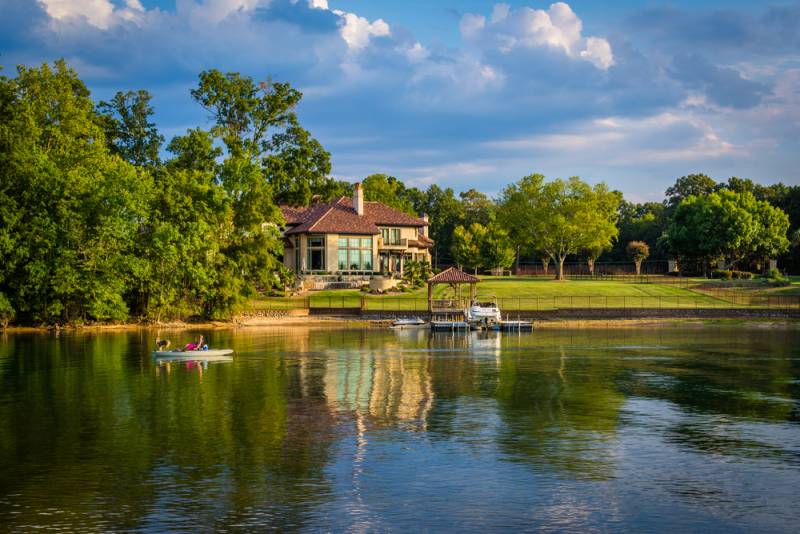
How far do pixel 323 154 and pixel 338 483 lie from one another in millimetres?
88777

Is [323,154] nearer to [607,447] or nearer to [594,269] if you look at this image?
[594,269]

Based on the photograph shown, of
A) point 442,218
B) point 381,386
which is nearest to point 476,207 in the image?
point 442,218

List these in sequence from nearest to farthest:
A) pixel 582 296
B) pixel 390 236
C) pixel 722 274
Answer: pixel 582 296 → pixel 390 236 → pixel 722 274

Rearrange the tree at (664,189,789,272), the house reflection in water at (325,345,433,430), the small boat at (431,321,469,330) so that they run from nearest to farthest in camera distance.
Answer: the house reflection in water at (325,345,433,430) < the small boat at (431,321,469,330) < the tree at (664,189,789,272)

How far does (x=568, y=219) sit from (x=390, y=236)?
25568mm

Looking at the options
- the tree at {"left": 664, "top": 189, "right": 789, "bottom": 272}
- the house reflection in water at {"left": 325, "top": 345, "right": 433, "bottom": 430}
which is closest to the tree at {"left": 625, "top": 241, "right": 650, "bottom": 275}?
the tree at {"left": 664, "top": 189, "right": 789, "bottom": 272}

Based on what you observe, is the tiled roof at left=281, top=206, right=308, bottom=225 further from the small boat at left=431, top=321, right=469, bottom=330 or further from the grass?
the small boat at left=431, top=321, right=469, bottom=330

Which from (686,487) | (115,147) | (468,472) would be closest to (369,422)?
(468,472)

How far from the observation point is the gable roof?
98250 millimetres

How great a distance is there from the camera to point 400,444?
26.3 m

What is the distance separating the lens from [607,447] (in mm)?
25922

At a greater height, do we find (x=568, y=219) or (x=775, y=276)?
(x=568, y=219)

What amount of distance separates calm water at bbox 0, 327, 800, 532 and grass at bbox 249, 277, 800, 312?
36728 millimetres

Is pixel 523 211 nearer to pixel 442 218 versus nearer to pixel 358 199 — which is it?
pixel 358 199
